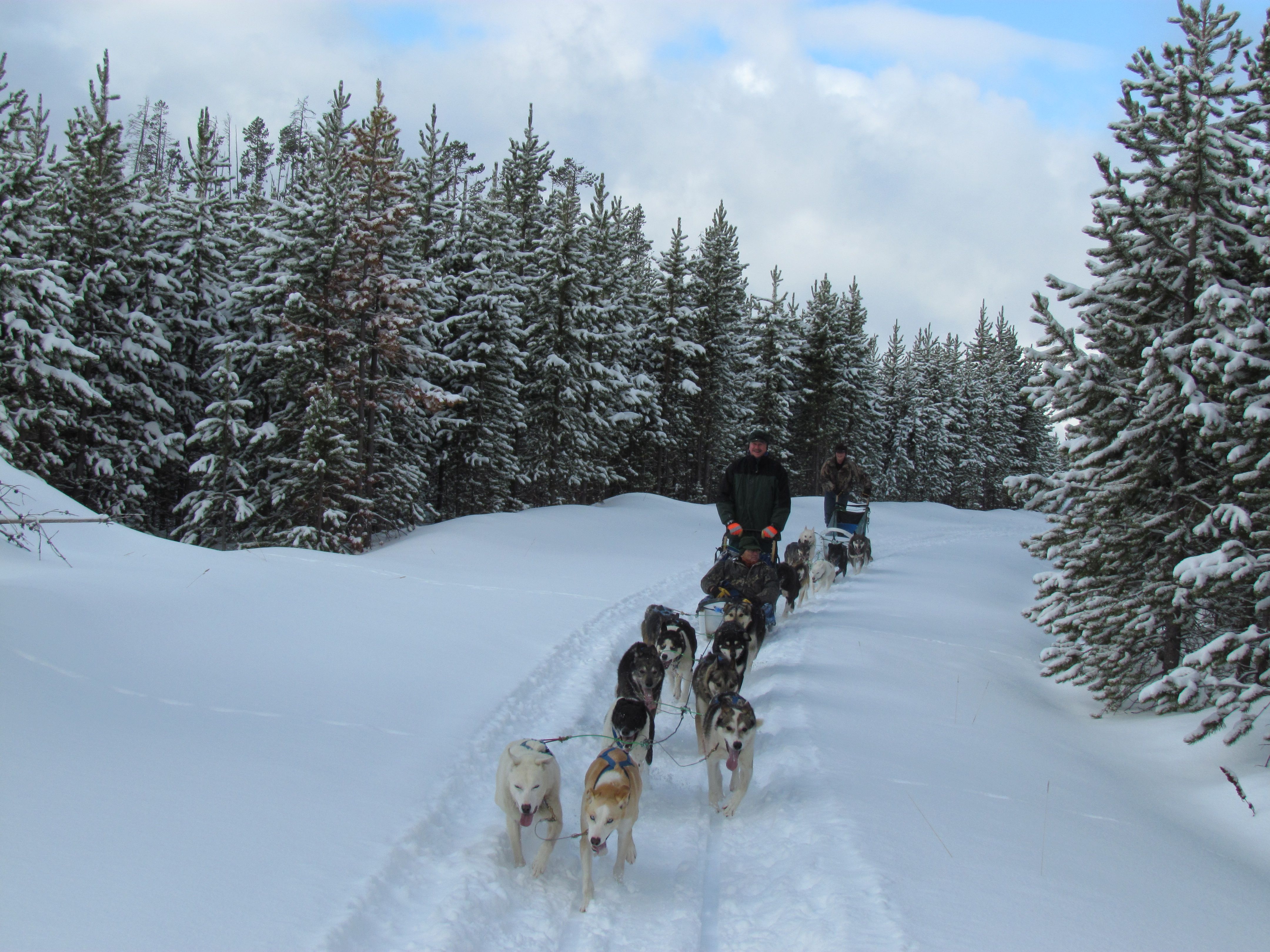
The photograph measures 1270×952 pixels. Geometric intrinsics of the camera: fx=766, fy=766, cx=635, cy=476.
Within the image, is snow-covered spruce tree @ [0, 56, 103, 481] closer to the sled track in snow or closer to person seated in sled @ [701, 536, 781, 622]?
person seated in sled @ [701, 536, 781, 622]

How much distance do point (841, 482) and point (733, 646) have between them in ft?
29.1

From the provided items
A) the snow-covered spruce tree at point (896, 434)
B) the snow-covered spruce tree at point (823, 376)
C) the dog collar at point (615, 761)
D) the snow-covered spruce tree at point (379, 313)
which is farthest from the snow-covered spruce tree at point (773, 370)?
the dog collar at point (615, 761)

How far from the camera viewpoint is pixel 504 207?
93.5ft

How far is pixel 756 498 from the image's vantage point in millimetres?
8750

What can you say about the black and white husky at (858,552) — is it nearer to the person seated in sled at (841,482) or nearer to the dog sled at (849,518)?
the dog sled at (849,518)

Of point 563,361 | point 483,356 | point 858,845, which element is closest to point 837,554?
point 858,845

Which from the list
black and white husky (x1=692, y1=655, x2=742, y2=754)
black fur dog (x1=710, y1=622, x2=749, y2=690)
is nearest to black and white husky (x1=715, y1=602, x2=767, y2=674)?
black fur dog (x1=710, y1=622, x2=749, y2=690)

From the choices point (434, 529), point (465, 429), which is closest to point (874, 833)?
point (434, 529)

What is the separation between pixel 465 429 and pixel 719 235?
1590 centimetres

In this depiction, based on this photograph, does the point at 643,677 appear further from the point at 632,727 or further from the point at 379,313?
the point at 379,313

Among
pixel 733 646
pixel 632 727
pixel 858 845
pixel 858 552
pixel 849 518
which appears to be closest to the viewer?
pixel 858 845

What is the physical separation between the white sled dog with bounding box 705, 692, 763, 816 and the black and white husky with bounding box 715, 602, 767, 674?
95.1 inches

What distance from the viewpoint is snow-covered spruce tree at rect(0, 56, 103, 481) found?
16562 millimetres

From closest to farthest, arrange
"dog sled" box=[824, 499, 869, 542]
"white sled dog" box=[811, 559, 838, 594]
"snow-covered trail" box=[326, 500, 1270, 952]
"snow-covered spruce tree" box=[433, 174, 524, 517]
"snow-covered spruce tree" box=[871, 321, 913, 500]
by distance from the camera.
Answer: "snow-covered trail" box=[326, 500, 1270, 952]
"white sled dog" box=[811, 559, 838, 594]
"dog sled" box=[824, 499, 869, 542]
"snow-covered spruce tree" box=[433, 174, 524, 517]
"snow-covered spruce tree" box=[871, 321, 913, 500]
